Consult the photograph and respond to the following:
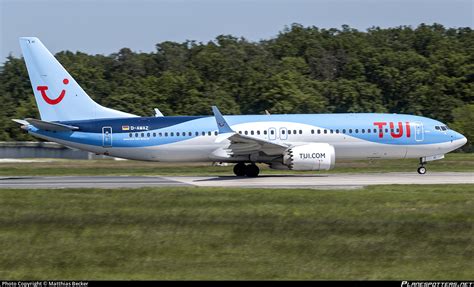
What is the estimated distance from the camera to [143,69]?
357ft

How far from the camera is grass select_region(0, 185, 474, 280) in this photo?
18.2 metres

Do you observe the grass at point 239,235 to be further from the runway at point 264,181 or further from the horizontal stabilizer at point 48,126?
the horizontal stabilizer at point 48,126

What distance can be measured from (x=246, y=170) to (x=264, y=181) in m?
4.45

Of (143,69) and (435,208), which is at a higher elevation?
→ (143,69)

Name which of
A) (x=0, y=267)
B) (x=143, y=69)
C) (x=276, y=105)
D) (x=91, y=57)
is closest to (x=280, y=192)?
(x=0, y=267)

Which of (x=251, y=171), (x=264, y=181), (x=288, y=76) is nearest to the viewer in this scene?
(x=264, y=181)

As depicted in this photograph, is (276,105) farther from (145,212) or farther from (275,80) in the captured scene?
(145,212)

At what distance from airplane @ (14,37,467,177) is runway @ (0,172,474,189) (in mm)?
1341

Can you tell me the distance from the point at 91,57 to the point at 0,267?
101238 mm

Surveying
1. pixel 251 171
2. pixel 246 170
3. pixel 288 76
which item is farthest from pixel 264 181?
pixel 288 76

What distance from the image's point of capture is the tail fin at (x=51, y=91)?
1642 inches

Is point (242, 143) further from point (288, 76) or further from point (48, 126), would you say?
point (288, 76)

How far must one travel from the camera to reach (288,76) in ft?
277

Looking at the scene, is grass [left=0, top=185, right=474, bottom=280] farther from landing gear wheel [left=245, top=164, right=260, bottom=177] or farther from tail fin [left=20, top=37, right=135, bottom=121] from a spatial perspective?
tail fin [left=20, top=37, right=135, bottom=121]
